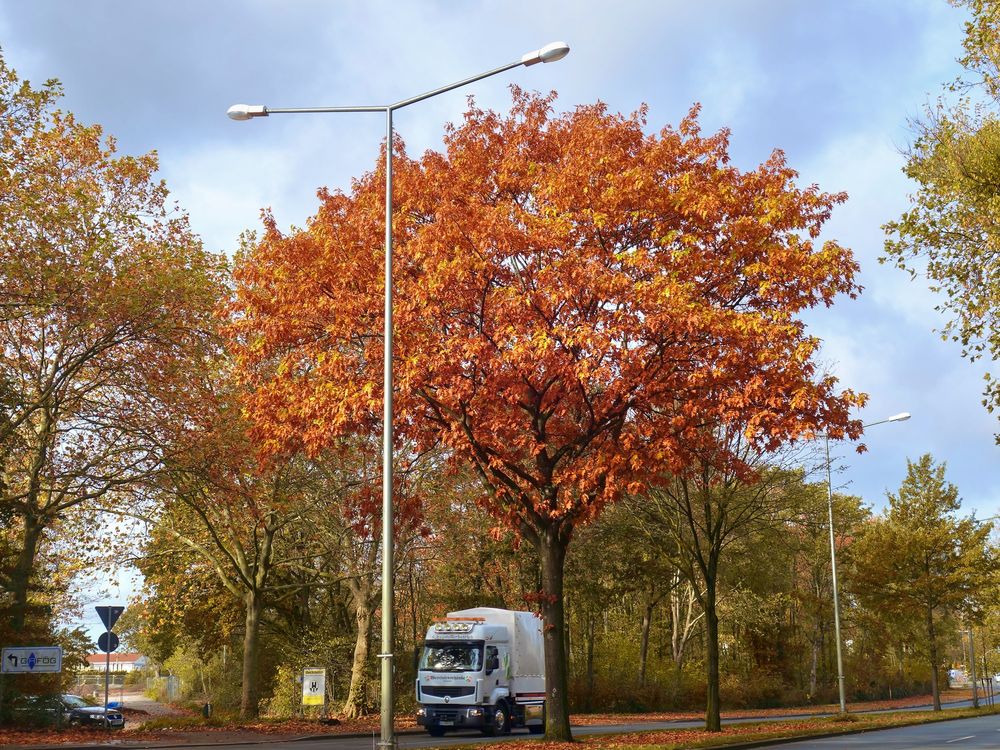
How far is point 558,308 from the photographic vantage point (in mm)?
18250

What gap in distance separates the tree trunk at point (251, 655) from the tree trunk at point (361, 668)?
344 cm

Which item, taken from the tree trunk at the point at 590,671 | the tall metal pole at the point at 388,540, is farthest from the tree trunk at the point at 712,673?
the tree trunk at the point at 590,671

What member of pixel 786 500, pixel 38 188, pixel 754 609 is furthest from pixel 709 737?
pixel 754 609

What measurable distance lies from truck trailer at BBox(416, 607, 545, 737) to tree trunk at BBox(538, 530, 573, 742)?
7958 millimetres

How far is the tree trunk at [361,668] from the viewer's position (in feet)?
110

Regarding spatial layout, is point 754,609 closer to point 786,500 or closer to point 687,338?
point 786,500

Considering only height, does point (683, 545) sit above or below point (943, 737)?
above

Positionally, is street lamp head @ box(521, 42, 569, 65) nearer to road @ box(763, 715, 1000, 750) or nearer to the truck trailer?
road @ box(763, 715, 1000, 750)

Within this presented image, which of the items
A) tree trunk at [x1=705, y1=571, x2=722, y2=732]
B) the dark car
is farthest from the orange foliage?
the dark car

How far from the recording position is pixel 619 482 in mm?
18812

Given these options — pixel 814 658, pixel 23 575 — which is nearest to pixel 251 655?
pixel 23 575

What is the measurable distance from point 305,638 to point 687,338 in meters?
24.3

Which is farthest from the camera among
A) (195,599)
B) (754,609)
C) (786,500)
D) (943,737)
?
(754,609)

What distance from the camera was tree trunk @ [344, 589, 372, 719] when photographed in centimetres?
3356
